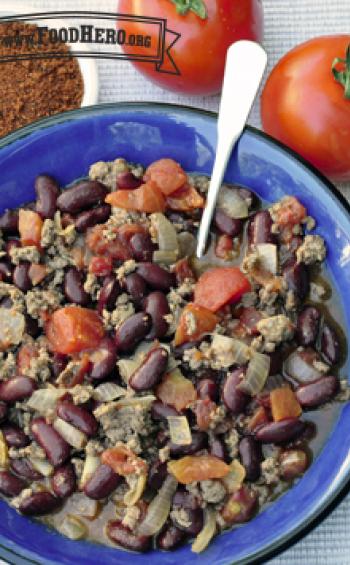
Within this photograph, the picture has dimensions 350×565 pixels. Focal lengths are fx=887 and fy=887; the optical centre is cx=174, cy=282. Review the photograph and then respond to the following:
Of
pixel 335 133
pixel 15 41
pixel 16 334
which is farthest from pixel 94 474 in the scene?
pixel 15 41

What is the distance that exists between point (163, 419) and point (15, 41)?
161cm

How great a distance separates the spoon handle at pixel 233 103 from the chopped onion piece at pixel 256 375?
430 millimetres

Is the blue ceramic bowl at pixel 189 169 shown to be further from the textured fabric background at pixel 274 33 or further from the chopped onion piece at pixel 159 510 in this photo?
the textured fabric background at pixel 274 33

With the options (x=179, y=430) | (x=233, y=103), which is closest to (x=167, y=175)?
(x=233, y=103)

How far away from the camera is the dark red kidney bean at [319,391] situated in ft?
8.83

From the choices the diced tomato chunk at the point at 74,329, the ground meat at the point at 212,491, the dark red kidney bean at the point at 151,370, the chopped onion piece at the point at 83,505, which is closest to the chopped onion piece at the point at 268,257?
the dark red kidney bean at the point at 151,370

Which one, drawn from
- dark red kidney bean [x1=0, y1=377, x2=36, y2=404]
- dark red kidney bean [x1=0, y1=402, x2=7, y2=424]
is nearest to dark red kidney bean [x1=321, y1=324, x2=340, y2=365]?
dark red kidney bean [x1=0, y1=377, x2=36, y2=404]

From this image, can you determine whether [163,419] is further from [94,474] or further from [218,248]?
[218,248]

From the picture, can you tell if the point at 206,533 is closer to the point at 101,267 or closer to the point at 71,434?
the point at 71,434

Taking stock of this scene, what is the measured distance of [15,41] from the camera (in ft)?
11.2

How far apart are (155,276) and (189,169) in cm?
45

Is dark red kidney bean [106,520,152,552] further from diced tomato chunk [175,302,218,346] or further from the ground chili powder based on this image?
the ground chili powder

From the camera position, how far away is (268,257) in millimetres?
2867

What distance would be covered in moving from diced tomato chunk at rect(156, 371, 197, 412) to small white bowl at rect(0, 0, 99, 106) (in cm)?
118
